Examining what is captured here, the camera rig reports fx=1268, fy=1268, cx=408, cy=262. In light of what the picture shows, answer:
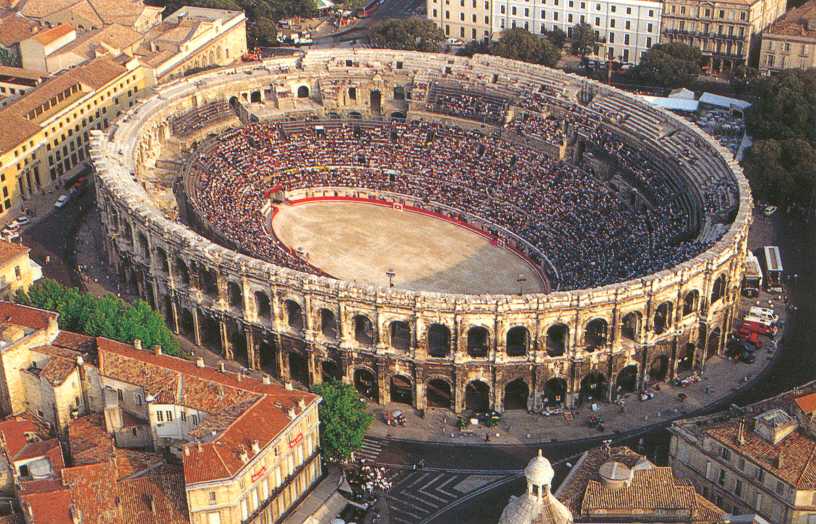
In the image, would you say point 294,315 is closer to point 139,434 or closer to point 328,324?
point 328,324

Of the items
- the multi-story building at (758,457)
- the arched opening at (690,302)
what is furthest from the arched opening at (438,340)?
the multi-story building at (758,457)

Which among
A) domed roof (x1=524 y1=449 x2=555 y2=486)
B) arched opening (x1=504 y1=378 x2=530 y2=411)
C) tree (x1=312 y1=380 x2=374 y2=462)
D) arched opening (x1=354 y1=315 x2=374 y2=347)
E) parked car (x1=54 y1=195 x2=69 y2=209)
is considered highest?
domed roof (x1=524 y1=449 x2=555 y2=486)

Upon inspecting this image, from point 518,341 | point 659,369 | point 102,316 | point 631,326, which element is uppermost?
point 102,316

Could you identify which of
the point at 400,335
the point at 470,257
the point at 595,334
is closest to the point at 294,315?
the point at 400,335

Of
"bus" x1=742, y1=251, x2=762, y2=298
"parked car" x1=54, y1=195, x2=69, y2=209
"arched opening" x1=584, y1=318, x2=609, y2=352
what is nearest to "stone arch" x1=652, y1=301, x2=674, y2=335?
"arched opening" x1=584, y1=318, x2=609, y2=352

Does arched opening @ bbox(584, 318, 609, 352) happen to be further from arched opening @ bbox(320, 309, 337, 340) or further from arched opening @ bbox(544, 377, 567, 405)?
arched opening @ bbox(320, 309, 337, 340)

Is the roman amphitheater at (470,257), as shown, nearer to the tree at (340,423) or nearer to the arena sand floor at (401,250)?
the arena sand floor at (401,250)

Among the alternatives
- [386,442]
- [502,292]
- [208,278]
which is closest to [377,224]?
[502,292]
